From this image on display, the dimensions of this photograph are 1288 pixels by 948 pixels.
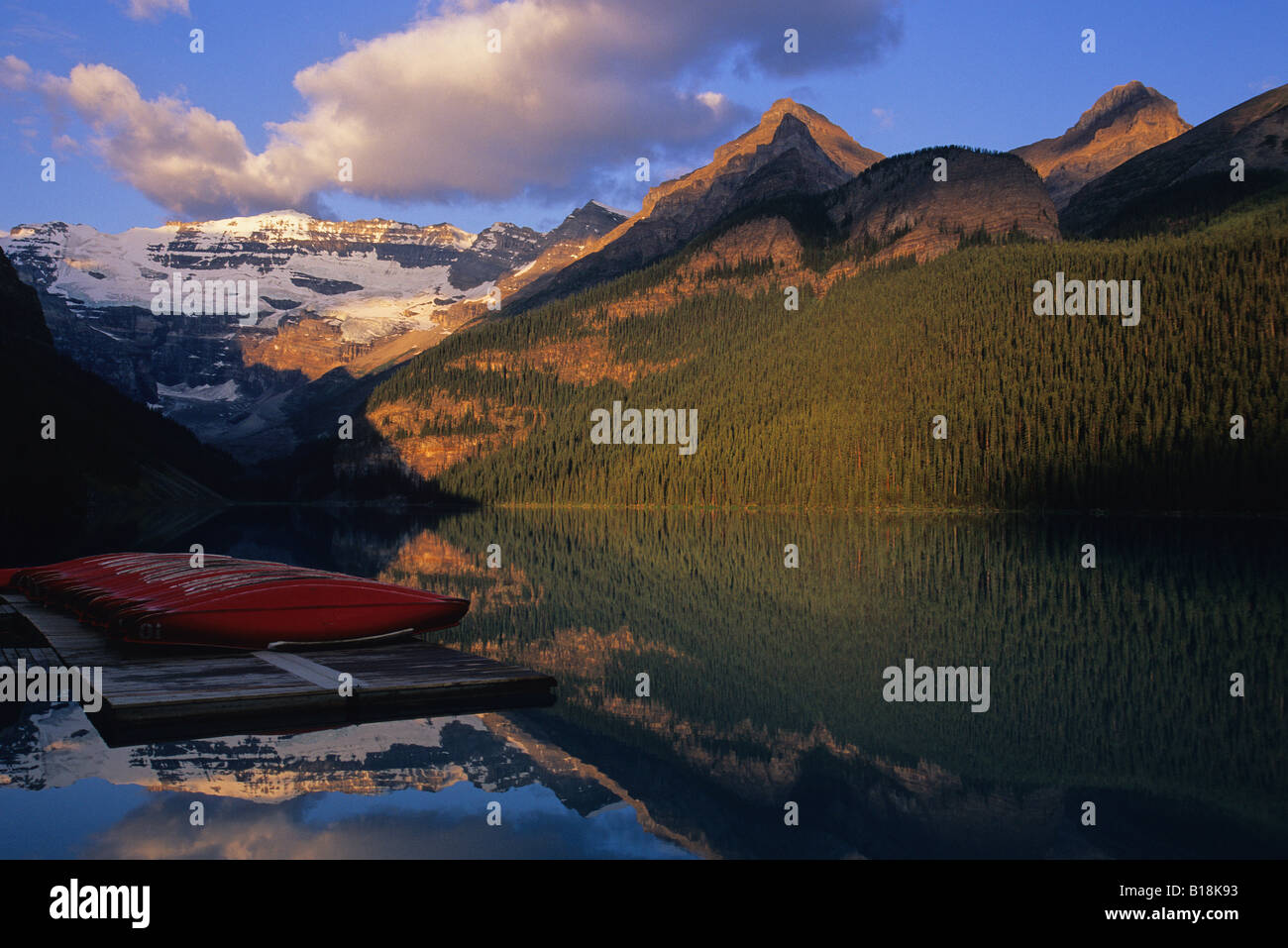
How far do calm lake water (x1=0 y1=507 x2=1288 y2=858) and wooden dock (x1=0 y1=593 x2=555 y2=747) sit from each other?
0.60 meters

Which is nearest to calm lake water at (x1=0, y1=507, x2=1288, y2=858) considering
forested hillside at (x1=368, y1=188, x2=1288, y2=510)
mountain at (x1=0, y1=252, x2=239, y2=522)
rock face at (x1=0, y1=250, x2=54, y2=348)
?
mountain at (x1=0, y1=252, x2=239, y2=522)

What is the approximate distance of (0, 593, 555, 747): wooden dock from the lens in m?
15.1

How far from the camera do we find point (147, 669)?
A: 704 inches

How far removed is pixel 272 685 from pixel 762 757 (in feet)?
27.8

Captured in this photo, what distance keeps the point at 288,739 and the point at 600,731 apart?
15.5 ft

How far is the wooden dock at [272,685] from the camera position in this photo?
1513cm

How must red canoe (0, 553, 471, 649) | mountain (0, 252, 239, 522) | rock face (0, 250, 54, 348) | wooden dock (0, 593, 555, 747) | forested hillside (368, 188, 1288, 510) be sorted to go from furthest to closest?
rock face (0, 250, 54, 348) → forested hillside (368, 188, 1288, 510) → mountain (0, 252, 239, 522) → red canoe (0, 553, 471, 649) → wooden dock (0, 593, 555, 747)

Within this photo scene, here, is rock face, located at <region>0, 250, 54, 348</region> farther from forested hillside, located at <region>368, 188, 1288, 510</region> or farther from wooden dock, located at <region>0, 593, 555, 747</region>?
wooden dock, located at <region>0, 593, 555, 747</region>

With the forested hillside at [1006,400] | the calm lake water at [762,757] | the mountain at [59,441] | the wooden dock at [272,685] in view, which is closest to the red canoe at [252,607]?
the wooden dock at [272,685]

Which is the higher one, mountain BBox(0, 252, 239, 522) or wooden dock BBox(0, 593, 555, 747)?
mountain BBox(0, 252, 239, 522)

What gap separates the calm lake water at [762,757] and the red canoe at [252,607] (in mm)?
1738

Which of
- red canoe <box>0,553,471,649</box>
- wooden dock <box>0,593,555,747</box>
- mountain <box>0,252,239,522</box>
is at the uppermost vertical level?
mountain <box>0,252,239,522</box>
